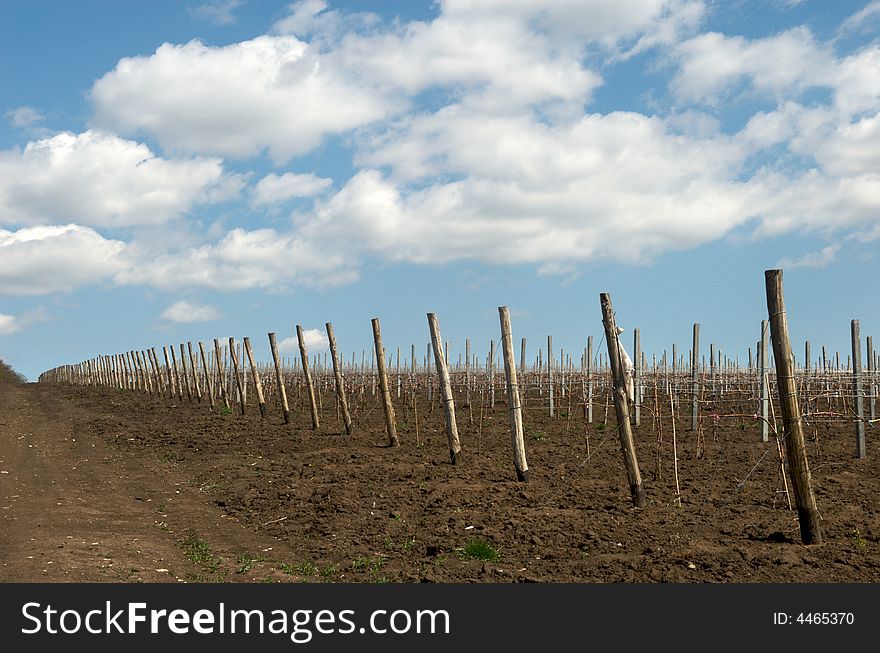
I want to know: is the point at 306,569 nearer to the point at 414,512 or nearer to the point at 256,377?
the point at 414,512

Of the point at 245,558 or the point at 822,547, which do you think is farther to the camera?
the point at 245,558

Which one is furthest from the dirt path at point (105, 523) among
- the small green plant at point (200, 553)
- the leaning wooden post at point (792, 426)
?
the leaning wooden post at point (792, 426)

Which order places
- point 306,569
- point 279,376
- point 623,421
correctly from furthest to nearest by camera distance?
point 279,376, point 623,421, point 306,569

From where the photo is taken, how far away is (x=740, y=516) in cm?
887

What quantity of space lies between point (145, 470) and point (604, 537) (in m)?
8.92

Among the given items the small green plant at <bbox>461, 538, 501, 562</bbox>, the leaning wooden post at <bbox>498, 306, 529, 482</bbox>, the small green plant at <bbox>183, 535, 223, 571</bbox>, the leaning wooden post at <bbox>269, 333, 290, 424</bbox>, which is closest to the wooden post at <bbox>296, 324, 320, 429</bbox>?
the leaning wooden post at <bbox>269, 333, 290, 424</bbox>

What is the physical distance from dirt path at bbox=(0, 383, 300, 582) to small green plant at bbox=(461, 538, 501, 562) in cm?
170

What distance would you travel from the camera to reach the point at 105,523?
31.5ft

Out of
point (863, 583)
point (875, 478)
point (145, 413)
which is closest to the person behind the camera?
point (863, 583)

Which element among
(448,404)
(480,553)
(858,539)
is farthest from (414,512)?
(858,539)

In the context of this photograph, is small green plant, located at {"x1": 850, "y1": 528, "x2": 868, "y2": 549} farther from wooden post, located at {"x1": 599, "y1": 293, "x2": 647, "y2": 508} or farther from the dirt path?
the dirt path

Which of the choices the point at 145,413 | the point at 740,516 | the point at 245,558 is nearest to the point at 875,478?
the point at 740,516

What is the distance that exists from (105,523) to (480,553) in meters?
4.59

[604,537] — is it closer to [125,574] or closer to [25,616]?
[125,574]
